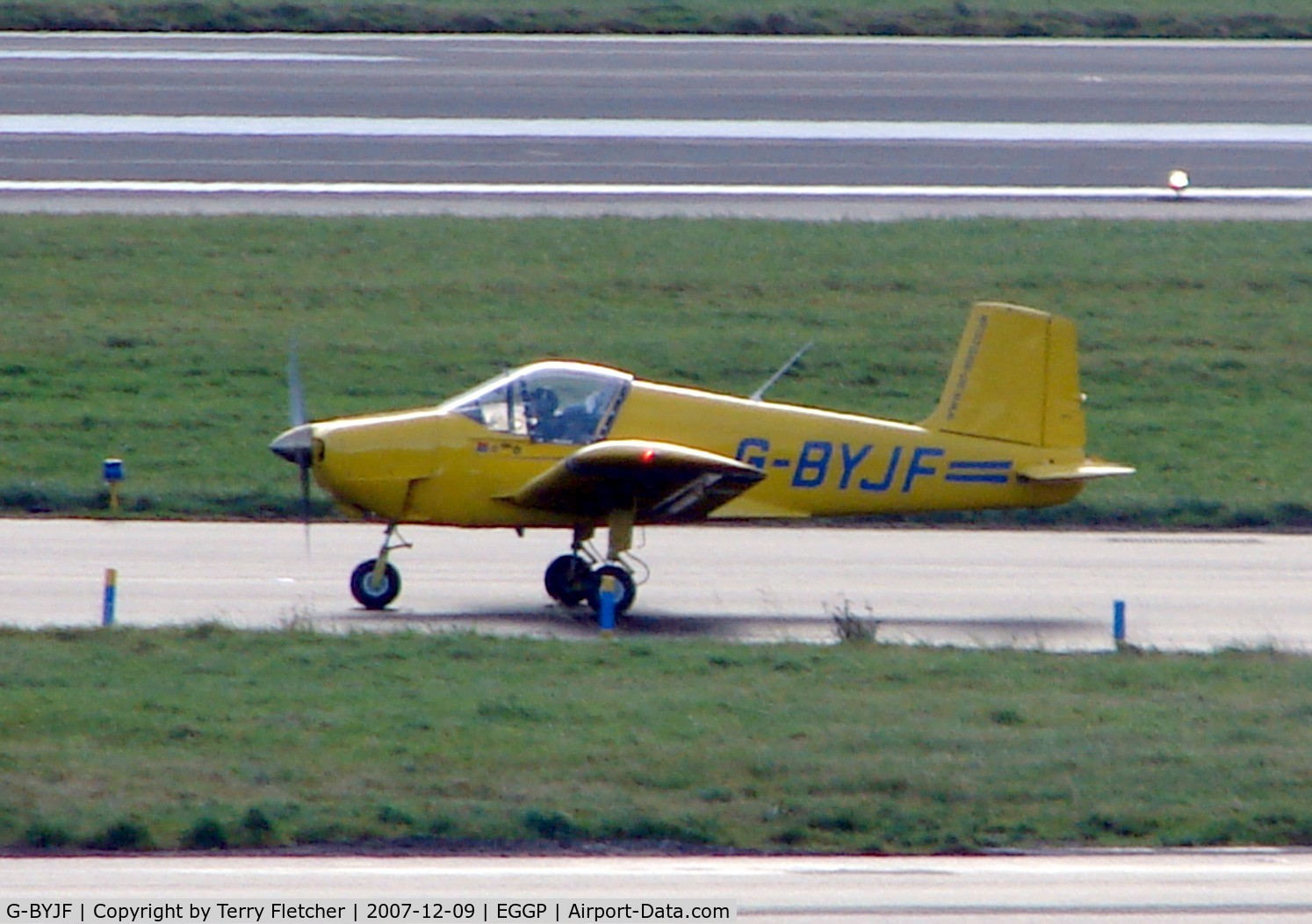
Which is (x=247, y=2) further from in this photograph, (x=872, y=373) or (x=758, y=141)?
(x=872, y=373)

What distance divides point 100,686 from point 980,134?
26698mm

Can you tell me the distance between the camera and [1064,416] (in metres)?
16.1

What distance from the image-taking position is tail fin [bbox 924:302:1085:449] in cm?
1606

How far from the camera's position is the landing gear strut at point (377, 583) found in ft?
50.6

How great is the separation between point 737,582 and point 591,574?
6.36 feet

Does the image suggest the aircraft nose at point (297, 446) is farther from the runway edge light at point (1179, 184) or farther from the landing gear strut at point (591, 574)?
the runway edge light at point (1179, 184)

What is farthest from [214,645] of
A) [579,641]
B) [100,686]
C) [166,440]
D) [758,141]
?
[758,141]

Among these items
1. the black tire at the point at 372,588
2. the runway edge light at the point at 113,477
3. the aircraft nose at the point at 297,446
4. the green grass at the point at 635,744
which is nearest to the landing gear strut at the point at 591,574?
the black tire at the point at 372,588

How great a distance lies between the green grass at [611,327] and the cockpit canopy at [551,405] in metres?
5.07

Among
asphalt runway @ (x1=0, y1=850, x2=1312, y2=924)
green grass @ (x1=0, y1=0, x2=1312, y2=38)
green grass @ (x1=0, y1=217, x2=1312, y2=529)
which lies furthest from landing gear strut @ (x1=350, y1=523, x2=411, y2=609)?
green grass @ (x1=0, y1=0, x2=1312, y2=38)

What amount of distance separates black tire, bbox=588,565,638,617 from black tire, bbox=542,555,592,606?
11.6 inches

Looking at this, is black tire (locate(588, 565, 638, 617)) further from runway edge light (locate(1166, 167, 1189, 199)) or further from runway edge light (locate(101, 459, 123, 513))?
runway edge light (locate(1166, 167, 1189, 199))

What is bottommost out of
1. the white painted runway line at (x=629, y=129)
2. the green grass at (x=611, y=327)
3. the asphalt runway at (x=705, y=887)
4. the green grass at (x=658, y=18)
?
the asphalt runway at (x=705, y=887)

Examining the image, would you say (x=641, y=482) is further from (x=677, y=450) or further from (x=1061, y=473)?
(x=1061, y=473)
